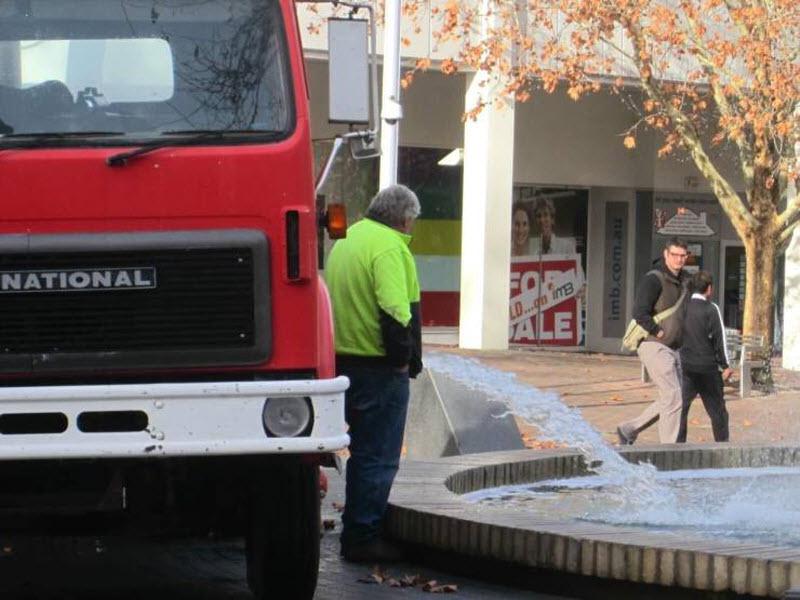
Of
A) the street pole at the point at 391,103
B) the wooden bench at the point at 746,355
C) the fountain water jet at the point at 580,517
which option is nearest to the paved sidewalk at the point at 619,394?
the wooden bench at the point at 746,355

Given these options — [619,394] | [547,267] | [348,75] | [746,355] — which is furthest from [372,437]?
[547,267]

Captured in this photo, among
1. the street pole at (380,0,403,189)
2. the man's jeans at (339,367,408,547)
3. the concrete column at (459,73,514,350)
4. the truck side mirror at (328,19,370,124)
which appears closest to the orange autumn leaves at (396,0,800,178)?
the concrete column at (459,73,514,350)

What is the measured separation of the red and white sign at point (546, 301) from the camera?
3341 cm

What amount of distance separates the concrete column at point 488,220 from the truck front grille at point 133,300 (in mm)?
22715

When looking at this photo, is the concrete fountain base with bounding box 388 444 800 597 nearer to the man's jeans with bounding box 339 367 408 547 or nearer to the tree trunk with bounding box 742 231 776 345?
the man's jeans with bounding box 339 367 408 547

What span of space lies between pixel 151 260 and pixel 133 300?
0.17 m

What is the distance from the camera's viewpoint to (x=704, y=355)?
14625mm

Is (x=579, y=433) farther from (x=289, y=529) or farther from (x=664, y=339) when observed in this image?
(x=289, y=529)

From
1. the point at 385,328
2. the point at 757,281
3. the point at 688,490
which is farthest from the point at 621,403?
the point at 385,328

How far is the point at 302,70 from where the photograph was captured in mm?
7305

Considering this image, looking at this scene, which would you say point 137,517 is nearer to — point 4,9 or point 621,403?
point 4,9

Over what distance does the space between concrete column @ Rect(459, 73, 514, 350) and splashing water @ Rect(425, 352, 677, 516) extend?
15.8 meters

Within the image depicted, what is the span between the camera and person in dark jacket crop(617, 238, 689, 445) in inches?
563

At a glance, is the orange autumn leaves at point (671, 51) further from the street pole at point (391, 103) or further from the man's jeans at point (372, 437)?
the man's jeans at point (372, 437)
